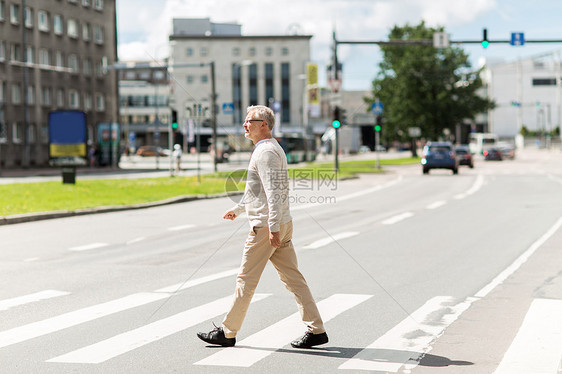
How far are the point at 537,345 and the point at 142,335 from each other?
9.63ft

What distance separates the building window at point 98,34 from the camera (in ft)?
213

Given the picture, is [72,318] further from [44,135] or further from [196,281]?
[44,135]

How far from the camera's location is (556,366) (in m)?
5.55

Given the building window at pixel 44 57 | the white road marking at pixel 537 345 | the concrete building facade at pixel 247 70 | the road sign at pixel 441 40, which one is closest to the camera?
the white road marking at pixel 537 345

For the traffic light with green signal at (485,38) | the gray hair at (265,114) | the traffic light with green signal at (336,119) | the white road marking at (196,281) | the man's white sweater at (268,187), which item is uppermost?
the traffic light with green signal at (485,38)

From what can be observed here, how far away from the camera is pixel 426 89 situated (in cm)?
8406

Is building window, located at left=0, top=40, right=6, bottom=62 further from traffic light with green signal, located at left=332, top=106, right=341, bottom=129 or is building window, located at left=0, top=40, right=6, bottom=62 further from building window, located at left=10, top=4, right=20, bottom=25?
traffic light with green signal, located at left=332, top=106, right=341, bottom=129

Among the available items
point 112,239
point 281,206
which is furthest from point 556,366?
point 112,239

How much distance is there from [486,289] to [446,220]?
332 inches

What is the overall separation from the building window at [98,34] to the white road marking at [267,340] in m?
59.9

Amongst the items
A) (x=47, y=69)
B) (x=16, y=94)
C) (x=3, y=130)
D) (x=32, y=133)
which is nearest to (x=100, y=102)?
(x=32, y=133)

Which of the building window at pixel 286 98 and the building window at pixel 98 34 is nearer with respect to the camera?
the building window at pixel 98 34

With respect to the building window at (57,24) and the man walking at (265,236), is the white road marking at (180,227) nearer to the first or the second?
the man walking at (265,236)

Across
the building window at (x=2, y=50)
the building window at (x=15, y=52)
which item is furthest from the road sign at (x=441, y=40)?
the building window at (x=15, y=52)
